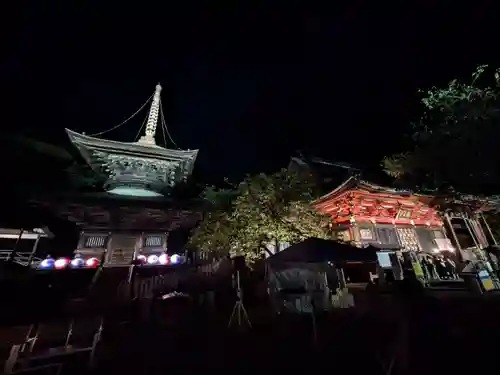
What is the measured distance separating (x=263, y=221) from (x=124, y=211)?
739cm

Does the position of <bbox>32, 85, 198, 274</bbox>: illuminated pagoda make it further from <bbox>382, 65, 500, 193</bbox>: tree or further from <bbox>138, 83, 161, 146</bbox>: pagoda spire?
<bbox>382, 65, 500, 193</bbox>: tree

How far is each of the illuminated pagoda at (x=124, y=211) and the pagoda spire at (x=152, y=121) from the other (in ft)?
4.86

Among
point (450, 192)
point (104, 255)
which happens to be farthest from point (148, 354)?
point (450, 192)

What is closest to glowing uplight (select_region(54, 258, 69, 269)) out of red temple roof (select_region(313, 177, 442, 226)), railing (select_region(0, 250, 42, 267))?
railing (select_region(0, 250, 42, 267))

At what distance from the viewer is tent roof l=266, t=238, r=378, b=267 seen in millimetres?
6984

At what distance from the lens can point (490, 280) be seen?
10359mm

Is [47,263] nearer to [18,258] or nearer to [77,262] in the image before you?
[77,262]

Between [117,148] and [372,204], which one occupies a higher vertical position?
[117,148]

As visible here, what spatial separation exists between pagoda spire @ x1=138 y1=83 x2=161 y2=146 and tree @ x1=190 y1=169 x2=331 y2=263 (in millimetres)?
9816

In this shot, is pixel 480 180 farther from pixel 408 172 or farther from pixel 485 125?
pixel 408 172

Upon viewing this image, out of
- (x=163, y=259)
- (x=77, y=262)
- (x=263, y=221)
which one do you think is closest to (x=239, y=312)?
(x=263, y=221)

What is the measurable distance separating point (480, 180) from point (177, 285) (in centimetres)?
1453

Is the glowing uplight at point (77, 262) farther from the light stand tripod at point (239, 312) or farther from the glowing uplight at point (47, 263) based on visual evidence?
the light stand tripod at point (239, 312)

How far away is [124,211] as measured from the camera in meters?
12.8
